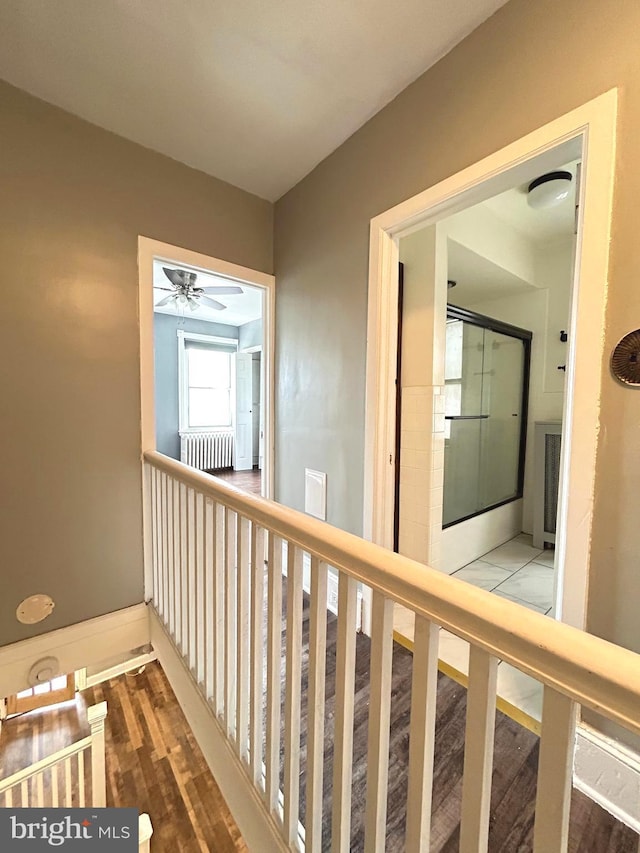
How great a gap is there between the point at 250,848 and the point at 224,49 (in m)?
2.85

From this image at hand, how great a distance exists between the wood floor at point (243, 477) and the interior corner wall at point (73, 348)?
3.04 meters

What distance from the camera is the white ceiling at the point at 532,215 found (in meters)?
2.38

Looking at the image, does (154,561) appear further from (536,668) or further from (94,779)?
(536,668)

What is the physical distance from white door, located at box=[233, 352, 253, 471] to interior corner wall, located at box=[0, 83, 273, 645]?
4211 mm

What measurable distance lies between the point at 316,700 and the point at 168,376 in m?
5.42

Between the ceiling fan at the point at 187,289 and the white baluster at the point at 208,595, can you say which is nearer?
the white baluster at the point at 208,595

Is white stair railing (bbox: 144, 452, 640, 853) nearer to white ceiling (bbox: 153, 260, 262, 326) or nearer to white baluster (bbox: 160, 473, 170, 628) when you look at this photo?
white baluster (bbox: 160, 473, 170, 628)

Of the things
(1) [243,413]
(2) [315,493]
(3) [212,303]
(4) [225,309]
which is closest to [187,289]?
(3) [212,303]

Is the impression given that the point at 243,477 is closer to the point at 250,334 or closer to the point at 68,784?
the point at 250,334

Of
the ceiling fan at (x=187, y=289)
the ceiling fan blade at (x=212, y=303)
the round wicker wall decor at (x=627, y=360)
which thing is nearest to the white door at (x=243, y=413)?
the ceiling fan blade at (x=212, y=303)

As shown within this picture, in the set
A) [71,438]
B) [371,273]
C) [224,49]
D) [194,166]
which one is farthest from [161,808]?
[194,166]

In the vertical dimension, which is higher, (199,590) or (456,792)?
(199,590)

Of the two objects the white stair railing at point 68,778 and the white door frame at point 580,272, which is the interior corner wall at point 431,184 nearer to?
the white door frame at point 580,272

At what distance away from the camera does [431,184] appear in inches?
57.1
